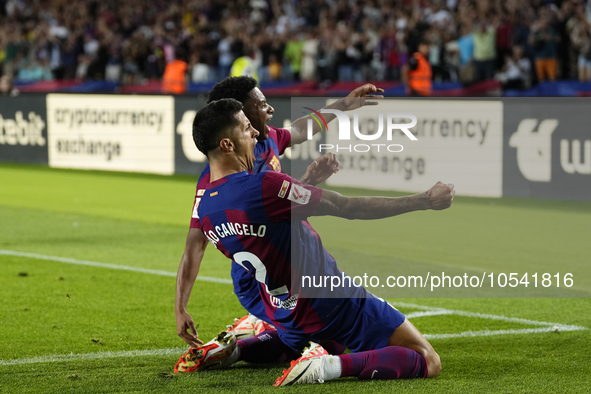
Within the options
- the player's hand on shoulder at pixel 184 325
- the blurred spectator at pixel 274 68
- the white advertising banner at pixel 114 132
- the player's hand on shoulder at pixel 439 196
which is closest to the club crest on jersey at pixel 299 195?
the player's hand on shoulder at pixel 439 196

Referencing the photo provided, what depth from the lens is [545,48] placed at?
56.9 ft

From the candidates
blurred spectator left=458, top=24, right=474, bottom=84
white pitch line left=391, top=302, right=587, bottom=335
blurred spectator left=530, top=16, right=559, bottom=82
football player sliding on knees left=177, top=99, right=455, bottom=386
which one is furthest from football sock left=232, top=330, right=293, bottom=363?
blurred spectator left=458, top=24, right=474, bottom=84

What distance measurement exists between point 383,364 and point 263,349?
83cm

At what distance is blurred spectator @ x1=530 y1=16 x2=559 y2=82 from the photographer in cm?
1711

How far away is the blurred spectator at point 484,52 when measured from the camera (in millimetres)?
18188

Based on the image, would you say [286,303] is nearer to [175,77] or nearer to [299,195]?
[299,195]

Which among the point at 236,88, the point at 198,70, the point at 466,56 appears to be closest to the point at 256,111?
the point at 236,88

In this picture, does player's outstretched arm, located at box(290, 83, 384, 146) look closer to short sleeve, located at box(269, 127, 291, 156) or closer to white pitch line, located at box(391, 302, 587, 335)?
short sleeve, located at box(269, 127, 291, 156)

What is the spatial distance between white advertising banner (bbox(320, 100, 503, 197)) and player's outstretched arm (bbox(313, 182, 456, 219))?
0.78 meters

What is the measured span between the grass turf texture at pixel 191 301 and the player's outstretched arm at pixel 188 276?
284mm

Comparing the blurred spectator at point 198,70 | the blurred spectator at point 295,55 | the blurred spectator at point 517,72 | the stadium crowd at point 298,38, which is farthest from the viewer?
the blurred spectator at point 198,70

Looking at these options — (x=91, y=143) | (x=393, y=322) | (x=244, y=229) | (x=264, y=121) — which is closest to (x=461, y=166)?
(x=264, y=121)

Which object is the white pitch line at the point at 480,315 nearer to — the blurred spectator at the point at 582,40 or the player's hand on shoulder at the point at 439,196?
the player's hand on shoulder at the point at 439,196

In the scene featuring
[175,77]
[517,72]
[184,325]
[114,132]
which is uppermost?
[175,77]
